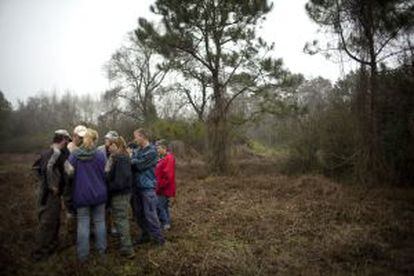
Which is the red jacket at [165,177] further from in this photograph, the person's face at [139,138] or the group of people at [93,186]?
the person's face at [139,138]

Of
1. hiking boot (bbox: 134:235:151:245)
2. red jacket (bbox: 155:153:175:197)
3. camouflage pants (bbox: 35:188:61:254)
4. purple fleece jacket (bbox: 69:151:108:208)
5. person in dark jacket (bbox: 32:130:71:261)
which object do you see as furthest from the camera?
red jacket (bbox: 155:153:175:197)

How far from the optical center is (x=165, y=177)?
731 centimetres

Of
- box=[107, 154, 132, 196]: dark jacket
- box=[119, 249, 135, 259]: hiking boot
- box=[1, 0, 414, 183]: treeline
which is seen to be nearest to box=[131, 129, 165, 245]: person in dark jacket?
box=[107, 154, 132, 196]: dark jacket

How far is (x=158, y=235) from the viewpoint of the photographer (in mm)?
6496

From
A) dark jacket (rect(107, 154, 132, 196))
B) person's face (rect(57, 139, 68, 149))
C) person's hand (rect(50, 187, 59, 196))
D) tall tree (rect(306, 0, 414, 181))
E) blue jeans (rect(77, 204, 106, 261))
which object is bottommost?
blue jeans (rect(77, 204, 106, 261))

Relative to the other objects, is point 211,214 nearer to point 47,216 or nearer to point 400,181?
point 47,216

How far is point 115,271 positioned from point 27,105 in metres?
52.7

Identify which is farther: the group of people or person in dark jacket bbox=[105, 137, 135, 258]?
person in dark jacket bbox=[105, 137, 135, 258]

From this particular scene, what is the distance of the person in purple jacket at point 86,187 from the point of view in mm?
5634

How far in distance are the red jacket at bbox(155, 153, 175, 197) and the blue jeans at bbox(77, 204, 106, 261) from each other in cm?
160

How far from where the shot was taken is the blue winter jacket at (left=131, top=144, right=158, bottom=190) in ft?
20.7

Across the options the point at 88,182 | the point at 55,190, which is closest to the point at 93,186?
the point at 88,182

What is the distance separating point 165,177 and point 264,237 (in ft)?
7.21

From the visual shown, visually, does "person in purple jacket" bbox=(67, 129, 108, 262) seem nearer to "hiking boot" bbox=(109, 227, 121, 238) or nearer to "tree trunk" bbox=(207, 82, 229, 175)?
"hiking boot" bbox=(109, 227, 121, 238)
